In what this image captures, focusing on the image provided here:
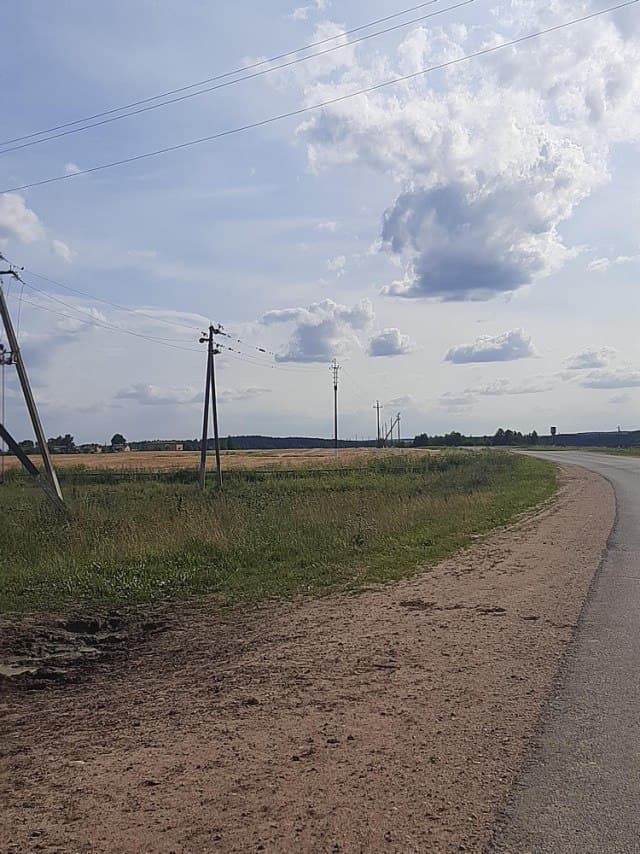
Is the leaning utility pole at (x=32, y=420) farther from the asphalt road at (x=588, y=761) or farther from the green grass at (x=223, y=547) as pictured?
the asphalt road at (x=588, y=761)

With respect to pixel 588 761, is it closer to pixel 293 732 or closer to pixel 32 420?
pixel 293 732

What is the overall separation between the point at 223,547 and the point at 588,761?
10127 mm

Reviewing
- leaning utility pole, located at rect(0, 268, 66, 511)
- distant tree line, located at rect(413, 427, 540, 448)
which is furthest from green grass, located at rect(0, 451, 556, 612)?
→ distant tree line, located at rect(413, 427, 540, 448)

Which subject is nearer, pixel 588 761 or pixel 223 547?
pixel 588 761

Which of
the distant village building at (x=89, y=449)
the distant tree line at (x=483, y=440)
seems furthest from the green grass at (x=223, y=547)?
the distant tree line at (x=483, y=440)

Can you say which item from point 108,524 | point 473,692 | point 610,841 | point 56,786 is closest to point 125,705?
point 56,786

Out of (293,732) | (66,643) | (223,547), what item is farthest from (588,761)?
(223,547)

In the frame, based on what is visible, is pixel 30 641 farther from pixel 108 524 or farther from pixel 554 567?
pixel 108 524

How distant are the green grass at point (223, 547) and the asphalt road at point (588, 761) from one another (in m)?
4.75

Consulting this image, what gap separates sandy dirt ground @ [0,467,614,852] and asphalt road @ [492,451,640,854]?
0.16 m

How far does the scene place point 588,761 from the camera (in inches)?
200

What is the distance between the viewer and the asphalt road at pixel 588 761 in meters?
4.15

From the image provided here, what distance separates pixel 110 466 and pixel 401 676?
63.4 meters

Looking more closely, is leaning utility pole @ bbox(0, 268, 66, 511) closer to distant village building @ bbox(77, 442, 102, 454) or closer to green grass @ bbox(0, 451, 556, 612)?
green grass @ bbox(0, 451, 556, 612)
